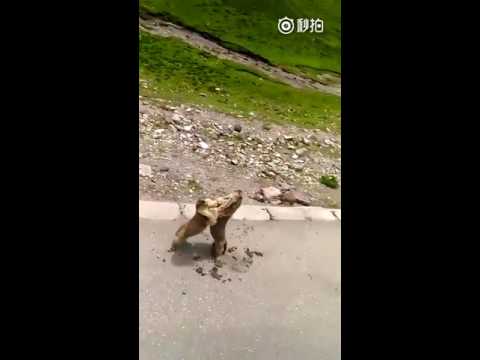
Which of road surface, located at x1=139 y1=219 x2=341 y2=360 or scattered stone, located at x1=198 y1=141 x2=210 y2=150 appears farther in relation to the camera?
scattered stone, located at x1=198 y1=141 x2=210 y2=150

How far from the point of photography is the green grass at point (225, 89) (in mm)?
2193

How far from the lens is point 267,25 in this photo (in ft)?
7.21

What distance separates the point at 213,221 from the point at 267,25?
914 millimetres

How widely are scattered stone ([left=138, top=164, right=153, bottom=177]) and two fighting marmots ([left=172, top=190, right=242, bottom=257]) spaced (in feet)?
0.82

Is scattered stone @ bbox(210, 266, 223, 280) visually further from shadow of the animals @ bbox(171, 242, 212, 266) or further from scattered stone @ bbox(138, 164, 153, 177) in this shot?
scattered stone @ bbox(138, 164, 153, 177)

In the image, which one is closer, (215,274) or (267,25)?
(215,274)

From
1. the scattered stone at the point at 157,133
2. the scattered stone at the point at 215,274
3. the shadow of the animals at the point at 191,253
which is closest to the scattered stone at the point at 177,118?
the scattered stone at the point at 157,133

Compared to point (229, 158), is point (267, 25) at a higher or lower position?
higher

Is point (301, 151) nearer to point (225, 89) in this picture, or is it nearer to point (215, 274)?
point (225, 89)

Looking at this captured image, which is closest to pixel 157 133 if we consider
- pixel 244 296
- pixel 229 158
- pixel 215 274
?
pixel 229 158

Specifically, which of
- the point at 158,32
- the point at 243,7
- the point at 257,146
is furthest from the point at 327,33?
the point at 158,32

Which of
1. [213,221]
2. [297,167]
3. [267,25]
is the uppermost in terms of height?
[267,25]

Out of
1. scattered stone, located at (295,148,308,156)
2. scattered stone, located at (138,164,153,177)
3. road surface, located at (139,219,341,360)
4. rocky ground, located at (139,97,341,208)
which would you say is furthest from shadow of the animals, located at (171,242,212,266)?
scattered stone, located at (295,148,308,156)

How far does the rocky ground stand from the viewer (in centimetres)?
214
